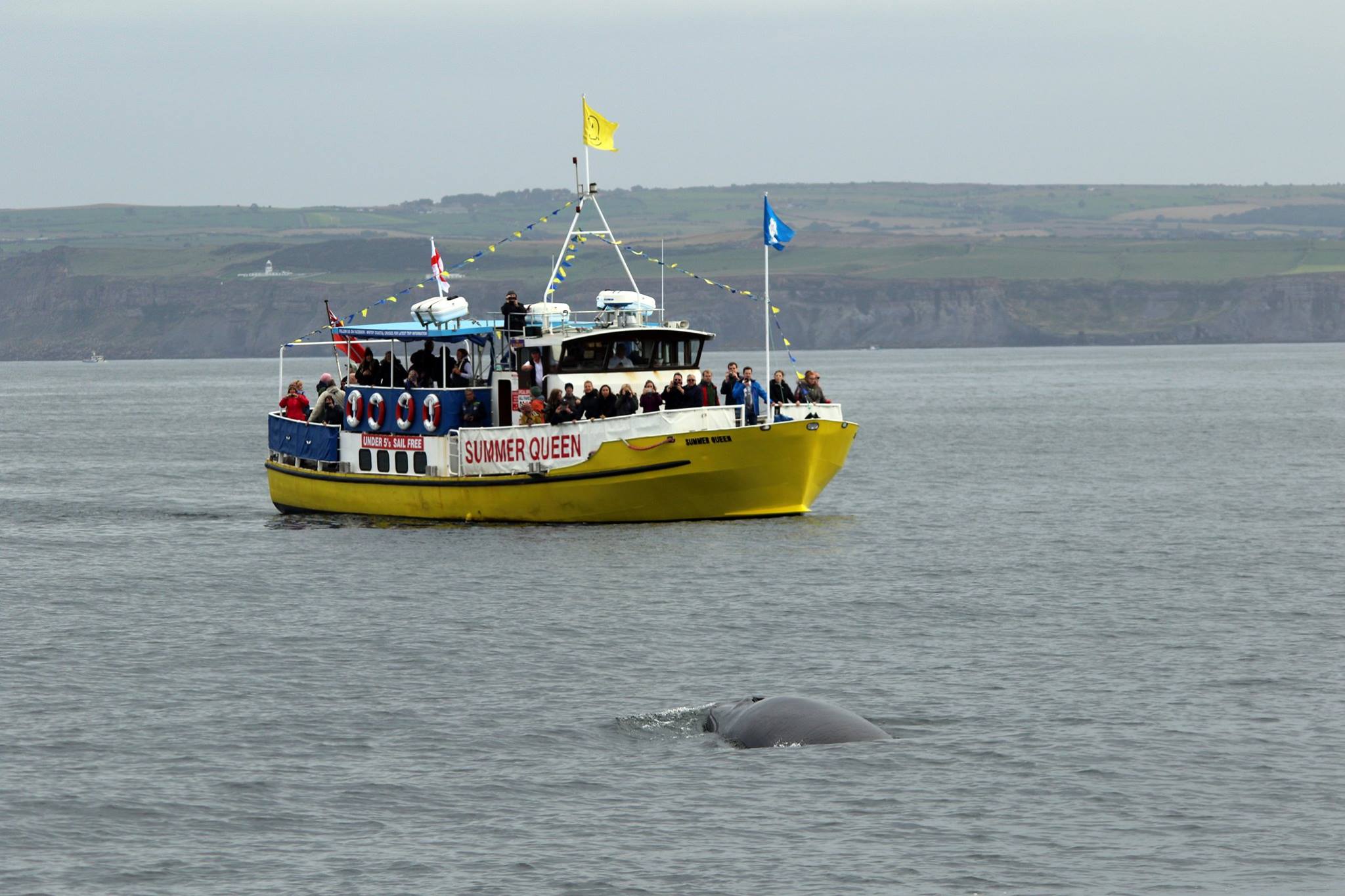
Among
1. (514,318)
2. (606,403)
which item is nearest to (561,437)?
(606,403)

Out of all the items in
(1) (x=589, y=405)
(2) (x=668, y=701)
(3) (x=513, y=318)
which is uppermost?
(3) (x=513, y=318)

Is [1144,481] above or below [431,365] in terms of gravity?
below

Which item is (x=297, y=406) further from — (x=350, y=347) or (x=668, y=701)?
(x=668, y=701)

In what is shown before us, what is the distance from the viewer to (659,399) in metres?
39.8

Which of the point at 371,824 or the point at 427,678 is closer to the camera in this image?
the point at 371,824

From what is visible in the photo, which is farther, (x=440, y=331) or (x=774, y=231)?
(x=440, y=331)

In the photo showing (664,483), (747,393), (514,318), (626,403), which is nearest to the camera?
(664,483)

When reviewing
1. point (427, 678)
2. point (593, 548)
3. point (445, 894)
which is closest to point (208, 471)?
point (593, 548)

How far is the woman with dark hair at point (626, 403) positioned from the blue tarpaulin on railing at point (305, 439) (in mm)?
7904

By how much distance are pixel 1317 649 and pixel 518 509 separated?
61.9ft

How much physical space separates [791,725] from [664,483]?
1808 cm

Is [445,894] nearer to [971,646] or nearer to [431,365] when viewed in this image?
[971,646]

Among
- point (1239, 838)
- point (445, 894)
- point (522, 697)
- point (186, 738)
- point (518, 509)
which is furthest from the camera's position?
point (518, 509)

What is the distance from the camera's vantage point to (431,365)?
43.5 metres
